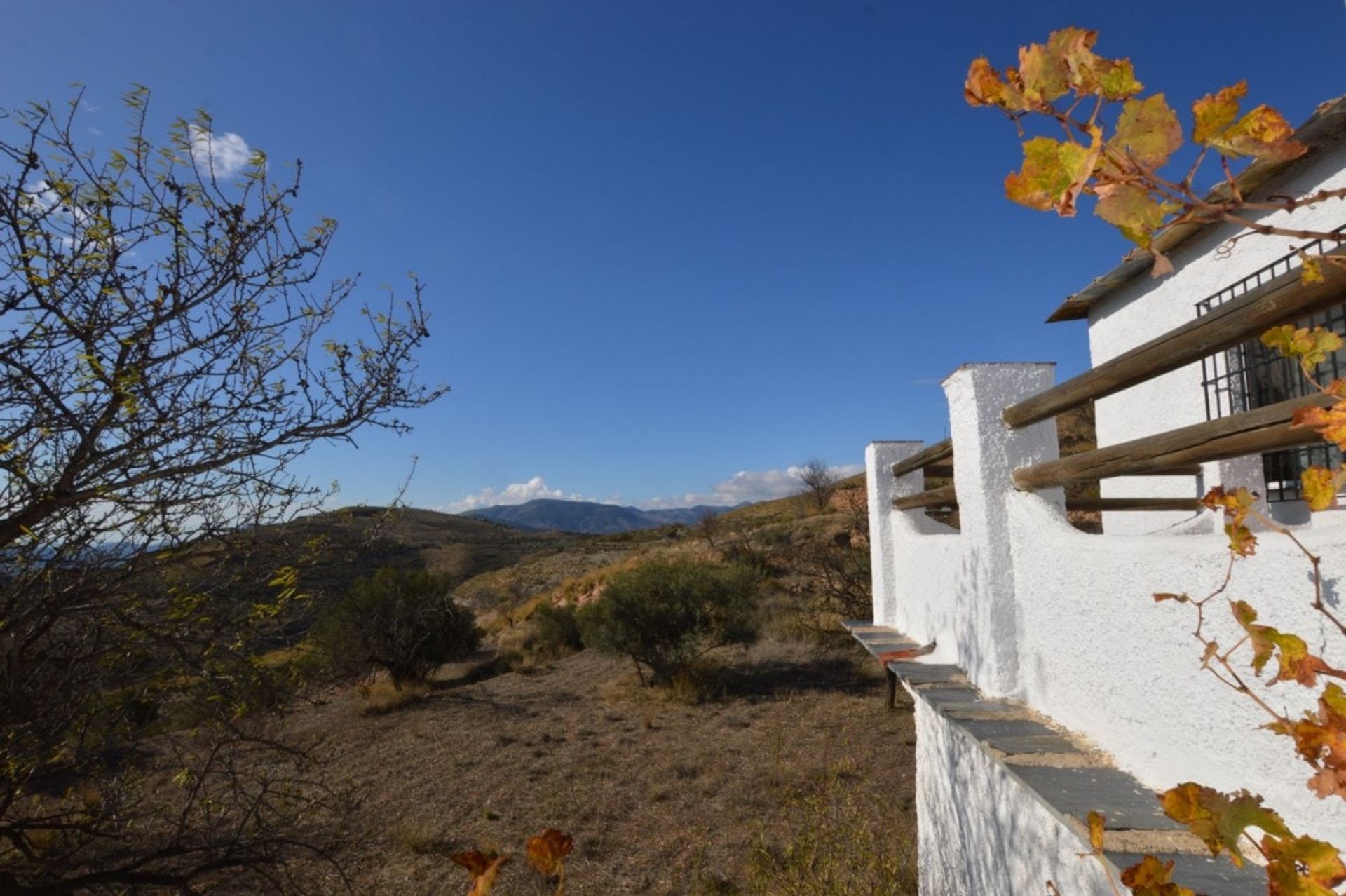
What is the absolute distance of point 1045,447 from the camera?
281cm

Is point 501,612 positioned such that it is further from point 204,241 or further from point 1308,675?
point 1308,675

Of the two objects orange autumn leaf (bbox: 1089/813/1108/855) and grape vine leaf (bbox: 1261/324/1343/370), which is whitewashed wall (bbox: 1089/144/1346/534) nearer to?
grape vine leaf (bbox: 1261/324/1343/370)

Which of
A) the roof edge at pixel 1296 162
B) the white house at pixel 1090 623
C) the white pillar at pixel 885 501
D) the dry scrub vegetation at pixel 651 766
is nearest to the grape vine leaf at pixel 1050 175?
the white house at pixel 1090 623

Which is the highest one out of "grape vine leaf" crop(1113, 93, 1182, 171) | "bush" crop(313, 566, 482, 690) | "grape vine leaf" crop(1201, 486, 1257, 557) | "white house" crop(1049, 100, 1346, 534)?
"white house" crop(1049, 100, 1346, 534)

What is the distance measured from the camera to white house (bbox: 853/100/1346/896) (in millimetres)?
1554

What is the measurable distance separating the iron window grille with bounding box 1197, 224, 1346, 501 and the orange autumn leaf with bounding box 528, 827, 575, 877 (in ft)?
15.0

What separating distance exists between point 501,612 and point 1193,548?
68.5 ft

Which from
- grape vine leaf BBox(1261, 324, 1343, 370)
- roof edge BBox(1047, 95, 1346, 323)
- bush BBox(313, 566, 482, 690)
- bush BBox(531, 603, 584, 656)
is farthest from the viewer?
bush BBox(531, 603, 584, 656)

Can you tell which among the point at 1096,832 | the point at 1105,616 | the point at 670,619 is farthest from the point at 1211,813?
the point at 670,619

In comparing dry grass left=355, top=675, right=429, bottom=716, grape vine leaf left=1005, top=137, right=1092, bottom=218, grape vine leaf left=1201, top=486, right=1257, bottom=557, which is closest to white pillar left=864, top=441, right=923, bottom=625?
grape vine leaf left=1201, top=486, right=1257, bottom=557

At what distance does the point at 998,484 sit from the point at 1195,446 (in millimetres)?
1053

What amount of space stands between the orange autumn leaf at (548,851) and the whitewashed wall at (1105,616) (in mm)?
1483

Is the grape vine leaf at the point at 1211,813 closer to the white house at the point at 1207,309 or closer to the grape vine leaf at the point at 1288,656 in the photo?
the grape vine leaf at the point at 1288,656

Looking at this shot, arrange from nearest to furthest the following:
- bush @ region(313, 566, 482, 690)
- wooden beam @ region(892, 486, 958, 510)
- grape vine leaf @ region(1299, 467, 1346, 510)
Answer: grape vine leaf @ region(1299, 467, 1346, 510) < wooden beam @ region(892, 486, 958, 510) < bush @ region(313, 566, 482, 690)
